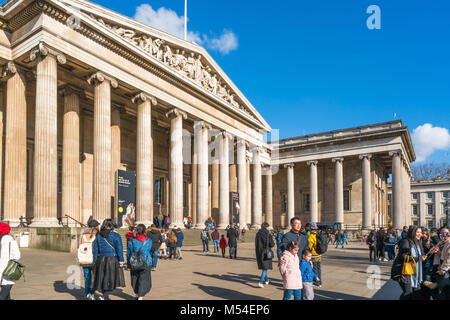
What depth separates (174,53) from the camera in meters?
29.6

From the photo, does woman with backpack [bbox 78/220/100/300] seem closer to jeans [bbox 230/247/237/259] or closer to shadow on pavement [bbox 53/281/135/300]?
shadow on pavement [bbox 53/281/135/300]

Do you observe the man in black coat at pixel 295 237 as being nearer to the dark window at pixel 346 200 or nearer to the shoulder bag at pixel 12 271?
the shoulder bag at pixel 12 271

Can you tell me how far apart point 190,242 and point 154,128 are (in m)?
12.2

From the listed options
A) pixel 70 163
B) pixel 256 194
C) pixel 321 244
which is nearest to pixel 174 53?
pixel 70 163

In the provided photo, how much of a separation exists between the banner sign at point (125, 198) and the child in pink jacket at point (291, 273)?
660 inches

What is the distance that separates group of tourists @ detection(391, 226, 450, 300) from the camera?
7172 millimetres

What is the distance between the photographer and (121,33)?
949 inches

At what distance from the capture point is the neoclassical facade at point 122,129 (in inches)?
787

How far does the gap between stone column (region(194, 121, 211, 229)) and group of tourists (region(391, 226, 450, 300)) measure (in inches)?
991

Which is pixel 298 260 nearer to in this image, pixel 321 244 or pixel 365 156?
pixel 321 244

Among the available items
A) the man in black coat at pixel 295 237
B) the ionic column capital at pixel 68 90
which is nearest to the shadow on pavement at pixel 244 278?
the man in black coat at pixel 295 237

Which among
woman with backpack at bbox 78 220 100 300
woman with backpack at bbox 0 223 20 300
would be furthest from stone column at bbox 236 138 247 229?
woman with backpack at bbox 0 223 20 300
